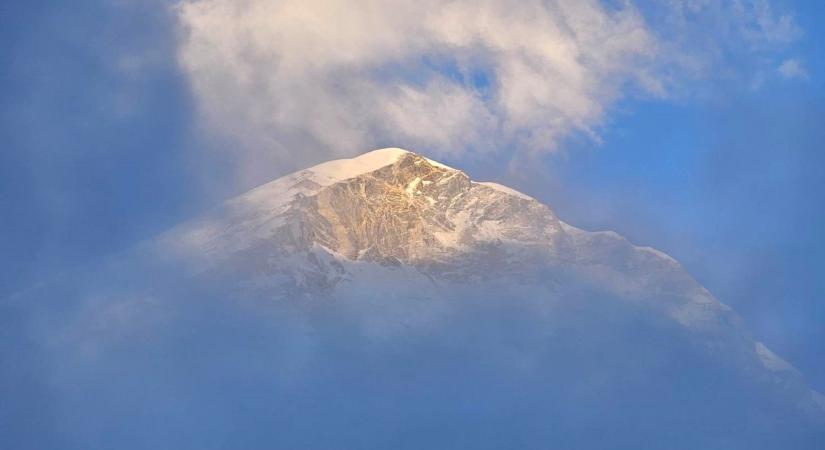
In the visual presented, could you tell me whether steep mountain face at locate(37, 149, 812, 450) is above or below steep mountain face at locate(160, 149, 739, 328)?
below

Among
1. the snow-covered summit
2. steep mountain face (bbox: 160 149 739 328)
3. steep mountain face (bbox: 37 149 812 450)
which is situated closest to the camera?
steep mountain face (bbox: 37 149 812 450)

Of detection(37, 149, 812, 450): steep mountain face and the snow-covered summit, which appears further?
the snow-covered summit

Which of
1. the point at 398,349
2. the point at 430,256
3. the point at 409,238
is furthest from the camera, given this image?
the point at 409,238

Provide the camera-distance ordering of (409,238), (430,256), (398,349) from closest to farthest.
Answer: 1. (398,349)
2. (430,256)
3. (409,238)

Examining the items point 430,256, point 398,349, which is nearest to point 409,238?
point 430,256

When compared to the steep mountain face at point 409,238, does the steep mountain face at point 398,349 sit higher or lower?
lower

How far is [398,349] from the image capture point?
135 m

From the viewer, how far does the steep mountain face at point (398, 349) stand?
11838 cm

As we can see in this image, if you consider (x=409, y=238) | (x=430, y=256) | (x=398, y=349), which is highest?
(x=409, y=238)

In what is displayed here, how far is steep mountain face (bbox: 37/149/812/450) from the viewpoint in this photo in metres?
118

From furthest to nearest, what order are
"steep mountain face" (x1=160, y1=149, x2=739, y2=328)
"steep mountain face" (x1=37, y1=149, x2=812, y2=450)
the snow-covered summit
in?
1. "steep mountain face" (x1=160, y1=149, x2=739, y2=328)
2. the snow-covered summit
3. "steep mountain face" (x1=37, y1=149, x2=812, y2=450)

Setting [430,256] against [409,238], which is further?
[409,238]

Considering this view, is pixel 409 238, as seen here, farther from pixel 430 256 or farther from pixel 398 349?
pixel 398 349

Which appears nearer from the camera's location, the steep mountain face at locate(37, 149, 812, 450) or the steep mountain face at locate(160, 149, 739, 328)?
the steep mountain face at locate(37, 149, 812, 450)
